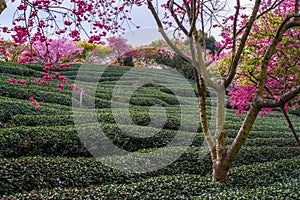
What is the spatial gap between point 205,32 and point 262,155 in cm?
438

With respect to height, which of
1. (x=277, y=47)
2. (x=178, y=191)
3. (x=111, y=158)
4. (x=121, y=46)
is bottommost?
(x=178, y=191)

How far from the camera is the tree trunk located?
18.5ft

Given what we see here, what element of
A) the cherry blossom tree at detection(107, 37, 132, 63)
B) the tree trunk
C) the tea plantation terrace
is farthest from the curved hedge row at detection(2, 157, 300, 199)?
the cherry blossom tree at detection(107, 37, 132, 63)

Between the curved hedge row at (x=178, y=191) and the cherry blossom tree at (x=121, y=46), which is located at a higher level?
the cherry blossom tree at (x=121, y=46)

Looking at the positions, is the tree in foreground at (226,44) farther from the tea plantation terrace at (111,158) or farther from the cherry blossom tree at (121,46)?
the cherry blossom tree at (121,46)

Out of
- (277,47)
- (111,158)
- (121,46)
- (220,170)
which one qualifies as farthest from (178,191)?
(121,46)

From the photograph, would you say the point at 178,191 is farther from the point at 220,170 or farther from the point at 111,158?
the point at 111,158

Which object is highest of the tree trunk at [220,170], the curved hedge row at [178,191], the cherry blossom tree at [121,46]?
the cherry blossom tree at [121,46]

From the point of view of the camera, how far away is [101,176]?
653 centimetres

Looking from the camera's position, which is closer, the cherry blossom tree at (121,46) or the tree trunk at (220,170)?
the tree trunk at (220,170)

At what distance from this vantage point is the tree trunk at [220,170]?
18.5 feet

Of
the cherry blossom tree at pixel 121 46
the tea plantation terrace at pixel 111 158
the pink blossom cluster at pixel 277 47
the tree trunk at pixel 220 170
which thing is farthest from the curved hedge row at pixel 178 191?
the cherry blossom tree at pixel 121 46

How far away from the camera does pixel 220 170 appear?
571 cm

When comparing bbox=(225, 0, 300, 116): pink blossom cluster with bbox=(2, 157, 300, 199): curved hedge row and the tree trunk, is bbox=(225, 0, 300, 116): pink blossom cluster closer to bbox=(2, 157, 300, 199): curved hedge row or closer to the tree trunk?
the tree trunk
